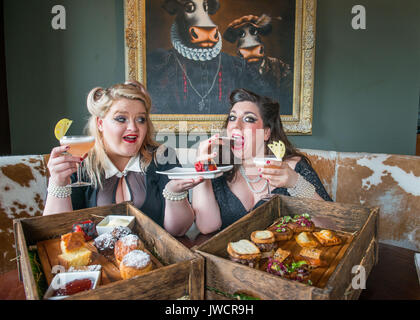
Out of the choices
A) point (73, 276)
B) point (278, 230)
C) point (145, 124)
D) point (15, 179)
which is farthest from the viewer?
point (15, 179)

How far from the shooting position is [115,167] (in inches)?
62.8

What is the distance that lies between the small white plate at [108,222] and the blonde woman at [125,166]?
34cm

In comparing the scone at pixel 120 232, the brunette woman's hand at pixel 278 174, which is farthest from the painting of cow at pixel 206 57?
the scone at pixel 120 232

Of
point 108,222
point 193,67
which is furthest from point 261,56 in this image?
point 108,222

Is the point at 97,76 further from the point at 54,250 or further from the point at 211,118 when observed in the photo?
the point at 54,250

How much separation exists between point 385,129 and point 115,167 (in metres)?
3.35

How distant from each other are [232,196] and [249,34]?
2.20 metres

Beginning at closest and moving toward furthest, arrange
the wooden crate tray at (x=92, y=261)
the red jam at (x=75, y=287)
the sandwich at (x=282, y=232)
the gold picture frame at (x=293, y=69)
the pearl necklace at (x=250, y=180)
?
1. the red jam at (x=75, y=287)
2. the wooden crate tray at (x=92, y=261)
3. the sandwich at (x=282, y=232)
4. the pearl necklace at (x=250, y=180)
5. the gold picture frame at (x=293, y=69)

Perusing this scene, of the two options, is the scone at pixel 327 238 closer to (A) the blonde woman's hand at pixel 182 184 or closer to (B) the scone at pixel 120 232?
(A) the blonde woman's hand at pixel 182 184

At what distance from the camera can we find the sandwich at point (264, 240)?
3.37ft

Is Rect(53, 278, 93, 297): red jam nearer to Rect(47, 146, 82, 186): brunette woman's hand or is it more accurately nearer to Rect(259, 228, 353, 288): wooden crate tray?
Rect(259, 228, 353, 288): wooden crate tray

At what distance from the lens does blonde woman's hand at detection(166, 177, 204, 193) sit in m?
1.38

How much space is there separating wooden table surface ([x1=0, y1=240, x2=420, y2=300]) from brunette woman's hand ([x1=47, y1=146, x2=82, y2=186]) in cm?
45
